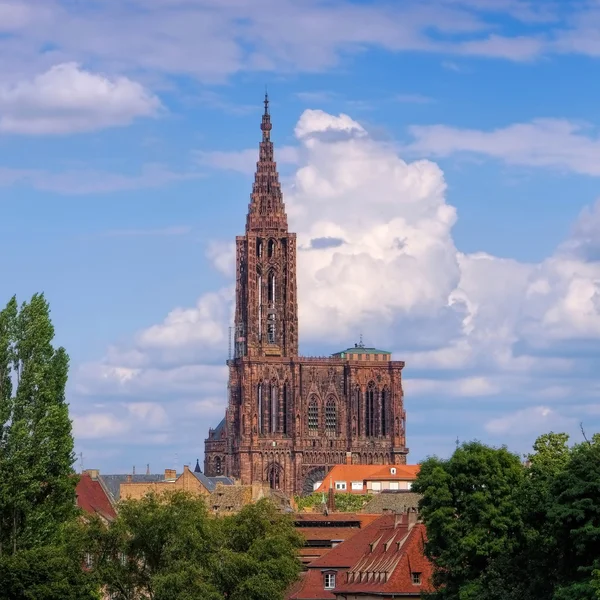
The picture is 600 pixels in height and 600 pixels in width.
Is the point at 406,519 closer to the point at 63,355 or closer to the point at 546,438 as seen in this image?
the point at 546,438

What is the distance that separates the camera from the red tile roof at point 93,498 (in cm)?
16275

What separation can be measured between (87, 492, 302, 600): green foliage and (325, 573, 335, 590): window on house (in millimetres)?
11453

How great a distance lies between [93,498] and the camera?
168 meters

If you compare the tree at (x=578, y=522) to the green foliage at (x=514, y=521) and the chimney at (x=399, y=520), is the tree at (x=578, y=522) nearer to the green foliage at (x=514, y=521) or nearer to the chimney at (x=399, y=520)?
the green foliage at (x=514, y=521)

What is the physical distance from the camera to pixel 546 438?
424ft

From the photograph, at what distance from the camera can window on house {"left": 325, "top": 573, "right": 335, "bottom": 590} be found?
153 meters

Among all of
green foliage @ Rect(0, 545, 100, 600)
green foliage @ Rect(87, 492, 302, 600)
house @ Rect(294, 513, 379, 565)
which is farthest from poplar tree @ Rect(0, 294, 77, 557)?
house @ Rect(294, 513, 379, 565)

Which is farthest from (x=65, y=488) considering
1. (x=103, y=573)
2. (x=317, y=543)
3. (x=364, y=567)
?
(x=317, y=543)

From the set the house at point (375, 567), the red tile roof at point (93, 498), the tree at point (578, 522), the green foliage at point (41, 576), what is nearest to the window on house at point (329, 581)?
the house at point (375, 567)

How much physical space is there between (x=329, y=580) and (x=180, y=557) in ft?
80.7

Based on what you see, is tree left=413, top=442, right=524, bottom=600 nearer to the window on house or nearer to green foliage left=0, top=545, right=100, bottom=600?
green foliage left=0, top=545, right=100, bottom=600

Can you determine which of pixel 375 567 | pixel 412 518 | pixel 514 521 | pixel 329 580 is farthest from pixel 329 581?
pixel 514 521

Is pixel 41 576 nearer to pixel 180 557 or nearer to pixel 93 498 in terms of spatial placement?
pixel 180 557

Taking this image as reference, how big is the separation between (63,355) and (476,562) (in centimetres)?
2621
